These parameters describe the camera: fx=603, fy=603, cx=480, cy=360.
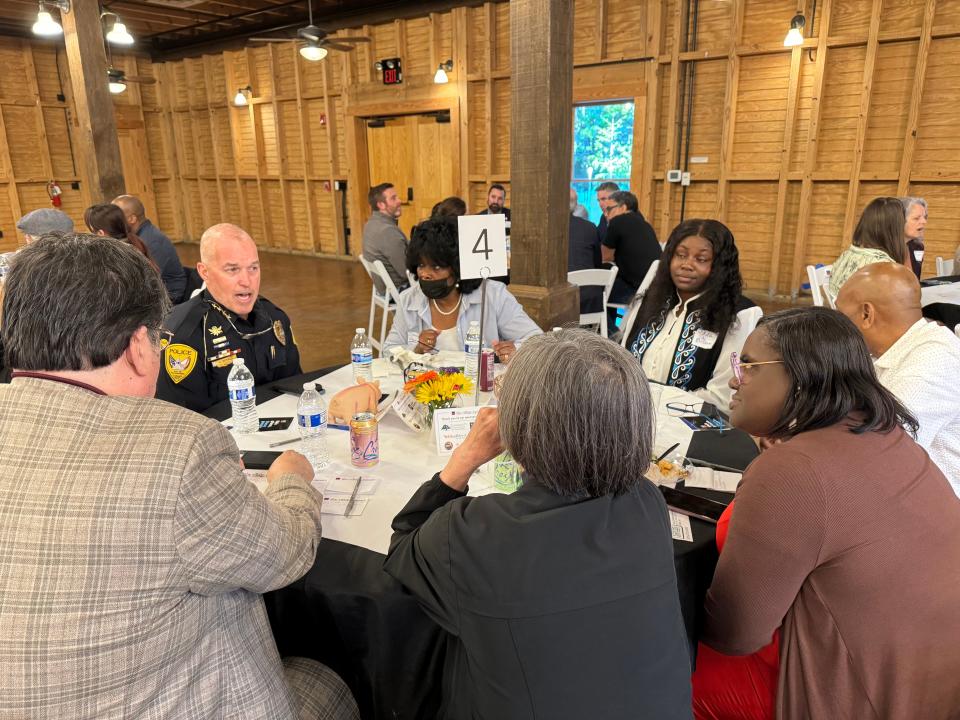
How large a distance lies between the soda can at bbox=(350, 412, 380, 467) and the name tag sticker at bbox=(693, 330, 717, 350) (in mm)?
1553

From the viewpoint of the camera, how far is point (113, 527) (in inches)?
33.8

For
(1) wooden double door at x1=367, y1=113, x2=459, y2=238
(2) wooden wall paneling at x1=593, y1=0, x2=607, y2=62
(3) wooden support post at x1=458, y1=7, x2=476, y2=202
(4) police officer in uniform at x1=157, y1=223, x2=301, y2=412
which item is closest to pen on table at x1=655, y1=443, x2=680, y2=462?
(4) police officer in uniform at x1=157, y1=223, x2=301, y2=412

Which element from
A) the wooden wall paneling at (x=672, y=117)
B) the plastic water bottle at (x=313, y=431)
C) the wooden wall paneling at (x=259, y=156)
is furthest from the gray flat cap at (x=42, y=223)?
the wooden wall paneling at (x=259, y=156)

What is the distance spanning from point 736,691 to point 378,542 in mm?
904

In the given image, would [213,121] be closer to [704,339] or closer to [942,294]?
[704,339]

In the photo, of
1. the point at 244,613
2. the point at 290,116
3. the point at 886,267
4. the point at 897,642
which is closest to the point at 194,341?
the point at 244,613

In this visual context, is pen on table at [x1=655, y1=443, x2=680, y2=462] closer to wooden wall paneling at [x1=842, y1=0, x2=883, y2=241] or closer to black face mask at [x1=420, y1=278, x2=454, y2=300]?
black face mask at [x1=420, y1=278, x2=454, y2=300]

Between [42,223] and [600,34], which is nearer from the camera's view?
[42,223]

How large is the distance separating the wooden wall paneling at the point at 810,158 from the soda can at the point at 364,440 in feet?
21.8

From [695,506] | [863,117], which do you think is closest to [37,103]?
[863,117]

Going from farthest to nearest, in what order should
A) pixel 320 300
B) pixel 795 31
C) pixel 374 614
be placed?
pixel 320 300 < pixel 795 31 < pixel 374 614

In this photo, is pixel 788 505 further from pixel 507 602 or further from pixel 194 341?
pixel 194 341

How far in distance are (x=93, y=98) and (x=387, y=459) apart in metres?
5.22

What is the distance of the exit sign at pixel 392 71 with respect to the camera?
908 cm
